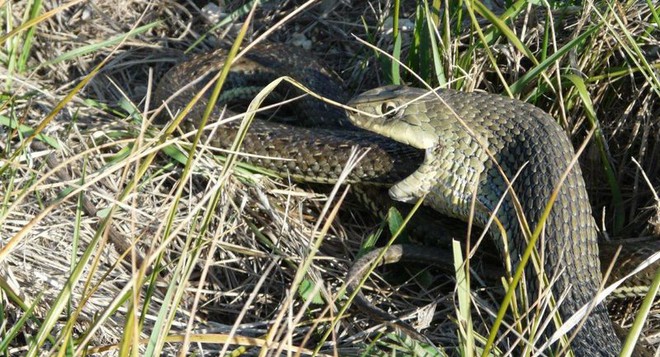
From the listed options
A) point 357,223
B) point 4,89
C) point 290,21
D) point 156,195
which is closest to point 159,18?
point 290,21

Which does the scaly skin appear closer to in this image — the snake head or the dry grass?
the snake head

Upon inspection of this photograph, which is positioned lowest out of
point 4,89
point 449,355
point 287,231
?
point 449,355

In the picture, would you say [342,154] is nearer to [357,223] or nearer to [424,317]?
[357,223]

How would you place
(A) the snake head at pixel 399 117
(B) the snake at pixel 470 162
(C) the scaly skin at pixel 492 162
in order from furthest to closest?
(A) the snake head at pixel 399 117
(C) the scaly skin at pixel 492 162
(B) the snake at pixel 470 162

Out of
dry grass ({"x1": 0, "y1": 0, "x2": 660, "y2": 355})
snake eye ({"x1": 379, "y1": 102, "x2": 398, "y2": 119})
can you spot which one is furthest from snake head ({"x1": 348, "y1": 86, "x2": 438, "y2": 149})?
dry grass ({"x1": 0, "y1": 0, "x2": 660, "y2": 355})

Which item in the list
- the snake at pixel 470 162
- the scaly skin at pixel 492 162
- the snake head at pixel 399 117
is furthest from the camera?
the snake head at pixel 399 117

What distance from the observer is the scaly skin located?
319cm

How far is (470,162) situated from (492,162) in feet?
0.27

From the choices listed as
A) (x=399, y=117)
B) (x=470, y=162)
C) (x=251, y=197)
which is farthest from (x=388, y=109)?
(x=251, y=197)

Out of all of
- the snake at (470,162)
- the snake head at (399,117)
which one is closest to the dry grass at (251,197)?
the snake at (470,162)

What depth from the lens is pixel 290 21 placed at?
497cm

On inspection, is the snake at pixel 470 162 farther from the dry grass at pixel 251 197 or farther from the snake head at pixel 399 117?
the dry grass at pixel 251 197

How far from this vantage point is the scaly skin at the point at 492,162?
319 cm

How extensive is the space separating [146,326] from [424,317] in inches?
38.4
